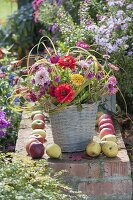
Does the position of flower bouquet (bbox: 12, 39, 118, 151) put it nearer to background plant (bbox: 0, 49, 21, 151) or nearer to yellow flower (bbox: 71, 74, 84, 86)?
yellow flower (bbox: 71, 74, 84, 86)

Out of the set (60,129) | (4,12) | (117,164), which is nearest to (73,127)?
(60,129)

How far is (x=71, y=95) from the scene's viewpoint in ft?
14.3

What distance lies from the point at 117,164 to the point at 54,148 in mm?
445

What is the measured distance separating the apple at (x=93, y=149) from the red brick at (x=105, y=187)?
0.20 metres

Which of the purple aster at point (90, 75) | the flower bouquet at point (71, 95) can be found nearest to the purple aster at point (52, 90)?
the flower bouquet at point (71, 95)

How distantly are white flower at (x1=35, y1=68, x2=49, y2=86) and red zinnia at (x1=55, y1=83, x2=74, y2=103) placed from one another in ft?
0.33

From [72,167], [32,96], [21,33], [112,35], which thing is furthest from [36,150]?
[21,33]

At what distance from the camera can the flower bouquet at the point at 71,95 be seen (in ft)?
14.6

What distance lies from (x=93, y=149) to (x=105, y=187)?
272mm

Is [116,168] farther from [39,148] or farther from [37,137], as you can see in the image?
[37,137]

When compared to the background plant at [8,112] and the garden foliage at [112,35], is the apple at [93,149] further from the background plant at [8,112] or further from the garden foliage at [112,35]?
the garden foliage at [112,35]

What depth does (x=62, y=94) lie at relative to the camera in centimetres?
435

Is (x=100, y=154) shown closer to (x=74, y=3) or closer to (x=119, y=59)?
(x=119, y=59)

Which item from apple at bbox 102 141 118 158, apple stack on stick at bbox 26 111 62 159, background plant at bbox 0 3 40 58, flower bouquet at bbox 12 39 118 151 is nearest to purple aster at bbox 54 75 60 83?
flower bouquet at bbox 12 39 118 151
